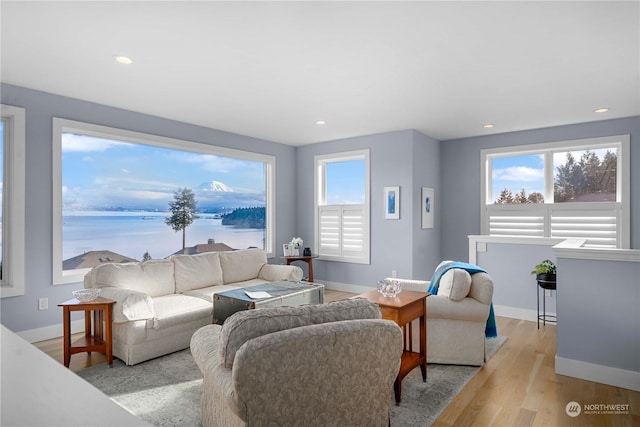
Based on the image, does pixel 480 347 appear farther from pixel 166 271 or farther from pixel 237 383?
pixel 166 271

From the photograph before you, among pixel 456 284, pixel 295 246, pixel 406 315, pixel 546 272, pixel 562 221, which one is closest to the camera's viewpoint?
pixel 406 315

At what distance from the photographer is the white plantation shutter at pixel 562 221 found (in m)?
5.02

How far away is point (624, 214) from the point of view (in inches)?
193

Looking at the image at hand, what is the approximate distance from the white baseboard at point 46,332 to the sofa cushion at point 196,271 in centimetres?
117

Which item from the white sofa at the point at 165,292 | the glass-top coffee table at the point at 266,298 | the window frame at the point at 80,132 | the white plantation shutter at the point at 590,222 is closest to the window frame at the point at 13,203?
the window frame at the point at 80,132

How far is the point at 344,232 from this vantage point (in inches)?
253

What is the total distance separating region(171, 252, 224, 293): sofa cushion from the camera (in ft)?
14.1

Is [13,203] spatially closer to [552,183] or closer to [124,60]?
[124,60]

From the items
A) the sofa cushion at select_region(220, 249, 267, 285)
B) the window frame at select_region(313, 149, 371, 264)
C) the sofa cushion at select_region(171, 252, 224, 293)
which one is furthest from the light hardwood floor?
the window frame at select_region(313, 149, 371, 264)

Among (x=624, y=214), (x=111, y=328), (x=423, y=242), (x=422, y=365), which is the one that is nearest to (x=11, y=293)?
(x=111, y=328)

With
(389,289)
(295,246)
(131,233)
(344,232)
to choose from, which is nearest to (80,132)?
(131,233)

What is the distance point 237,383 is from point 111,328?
2.34 meters

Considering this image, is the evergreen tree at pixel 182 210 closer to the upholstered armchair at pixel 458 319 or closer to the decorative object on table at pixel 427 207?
the decorative object on table at pixel 427 207

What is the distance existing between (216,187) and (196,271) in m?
1.75
